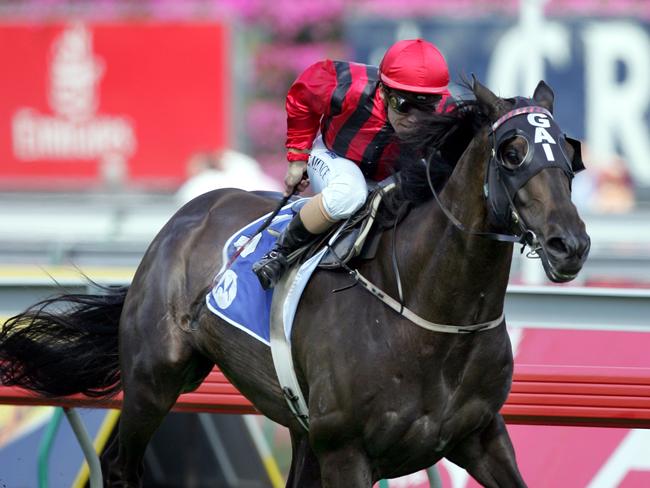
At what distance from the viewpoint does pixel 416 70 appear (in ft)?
13.8

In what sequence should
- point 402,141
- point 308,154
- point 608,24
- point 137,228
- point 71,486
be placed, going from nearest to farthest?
point 402,141 → point 308,154 → point 71,486 → point 137,228 → point 608,24

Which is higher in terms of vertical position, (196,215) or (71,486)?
(196,215)

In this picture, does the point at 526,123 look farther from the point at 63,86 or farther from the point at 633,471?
the point at 63,86

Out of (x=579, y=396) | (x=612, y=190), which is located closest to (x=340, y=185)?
(x=579, y=396)

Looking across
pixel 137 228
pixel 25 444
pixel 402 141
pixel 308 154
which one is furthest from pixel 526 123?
pixel 137 228

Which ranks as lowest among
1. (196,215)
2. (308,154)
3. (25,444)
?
(25,444)

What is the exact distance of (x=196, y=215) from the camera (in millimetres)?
5188

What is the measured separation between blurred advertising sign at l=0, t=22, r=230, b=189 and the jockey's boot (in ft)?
40.7

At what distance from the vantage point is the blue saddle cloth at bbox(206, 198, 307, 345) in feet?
15.1

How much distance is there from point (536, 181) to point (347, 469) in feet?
3.70

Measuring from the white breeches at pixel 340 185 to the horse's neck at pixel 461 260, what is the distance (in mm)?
299

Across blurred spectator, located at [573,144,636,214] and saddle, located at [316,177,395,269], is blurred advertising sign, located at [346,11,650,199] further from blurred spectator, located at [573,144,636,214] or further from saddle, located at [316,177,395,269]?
saddle, located at [316,177,395,269]

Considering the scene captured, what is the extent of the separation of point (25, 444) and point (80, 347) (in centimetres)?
63

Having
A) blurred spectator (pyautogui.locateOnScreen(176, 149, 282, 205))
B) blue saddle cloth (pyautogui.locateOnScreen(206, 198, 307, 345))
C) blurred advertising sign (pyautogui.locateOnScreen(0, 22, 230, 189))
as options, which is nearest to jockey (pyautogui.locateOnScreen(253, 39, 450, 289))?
blue saddle cloth (pyautogui.locateOnScreen(206, 198, 307, 345))
